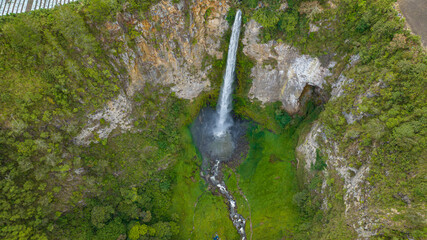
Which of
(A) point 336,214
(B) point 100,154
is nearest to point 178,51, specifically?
(B) point 100,154

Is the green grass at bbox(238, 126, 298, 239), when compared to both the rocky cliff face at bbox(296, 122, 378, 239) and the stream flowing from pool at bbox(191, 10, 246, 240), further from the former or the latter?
the rocky cliff face at bbox(296, 122, 378, 239)

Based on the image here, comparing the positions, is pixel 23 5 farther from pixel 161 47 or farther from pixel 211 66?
pixel 211 66

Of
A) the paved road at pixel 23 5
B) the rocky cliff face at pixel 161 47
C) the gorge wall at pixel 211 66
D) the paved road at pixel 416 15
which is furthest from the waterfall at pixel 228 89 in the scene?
the paved road at pixel 23 5

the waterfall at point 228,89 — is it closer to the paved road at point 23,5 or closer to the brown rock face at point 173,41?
the brown rock face at point 173,41

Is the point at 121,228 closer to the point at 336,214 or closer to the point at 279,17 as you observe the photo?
the point at 336,214

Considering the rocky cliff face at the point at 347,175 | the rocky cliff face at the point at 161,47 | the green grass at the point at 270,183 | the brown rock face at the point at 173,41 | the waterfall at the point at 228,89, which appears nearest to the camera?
the rocky cliff face at the point at 347,175

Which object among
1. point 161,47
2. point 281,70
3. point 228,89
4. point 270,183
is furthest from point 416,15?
point 161,47
